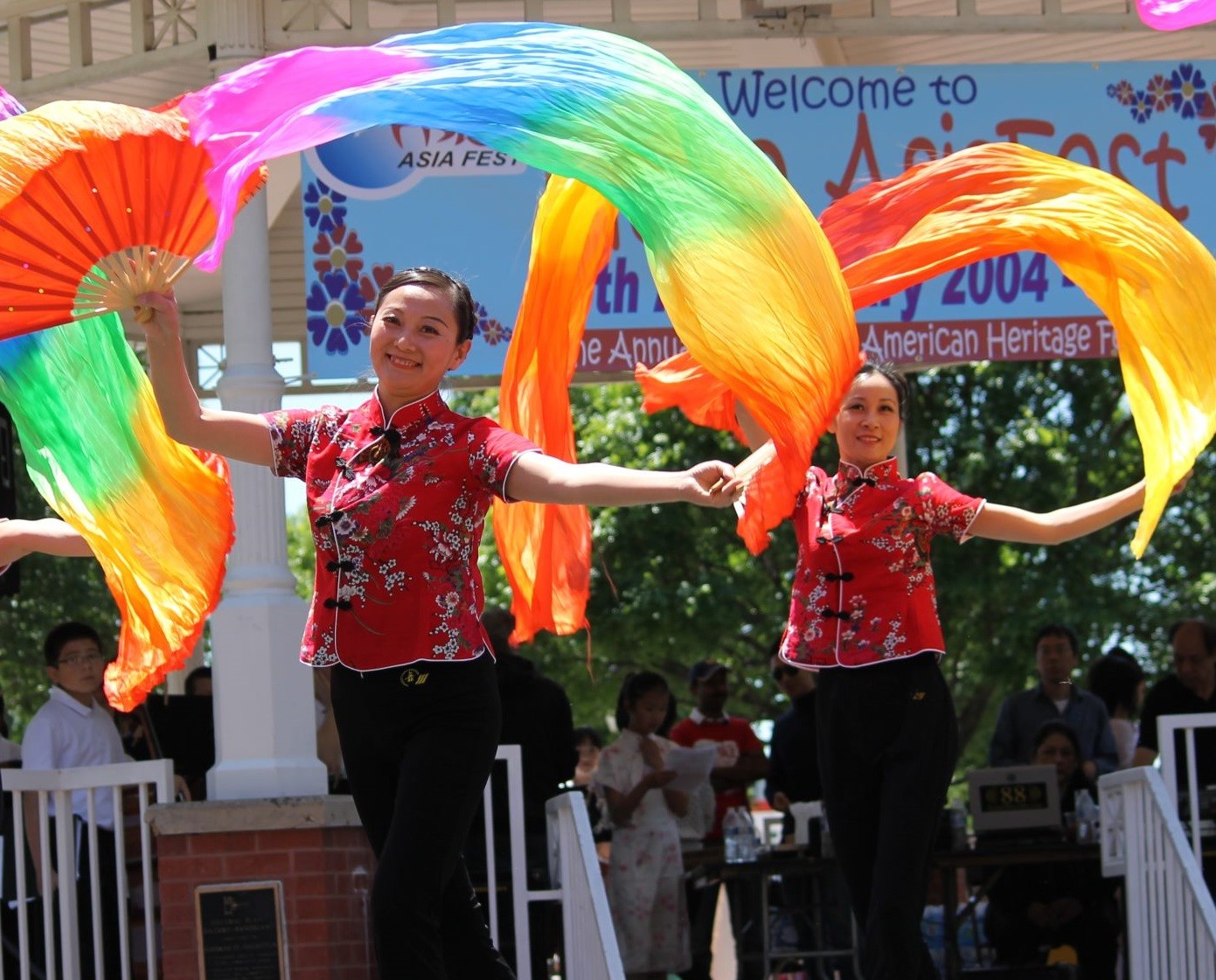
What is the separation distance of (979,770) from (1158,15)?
360 centimetres

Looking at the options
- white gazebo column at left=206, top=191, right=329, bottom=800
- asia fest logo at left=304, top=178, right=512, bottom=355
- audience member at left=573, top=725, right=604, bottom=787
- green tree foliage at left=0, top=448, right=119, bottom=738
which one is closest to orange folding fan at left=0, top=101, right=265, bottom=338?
white gazebo column at left=206, top=191, right=329, bottom=800

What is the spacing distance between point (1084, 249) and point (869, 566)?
1.03m

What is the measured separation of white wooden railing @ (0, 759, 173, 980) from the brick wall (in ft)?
0.30

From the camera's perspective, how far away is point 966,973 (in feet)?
24.8

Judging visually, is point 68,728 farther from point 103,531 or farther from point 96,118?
point 96,118

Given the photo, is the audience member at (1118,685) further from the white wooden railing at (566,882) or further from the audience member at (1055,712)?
the white wooden railing at (566,882)

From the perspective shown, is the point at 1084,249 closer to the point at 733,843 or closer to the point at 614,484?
the point at 614,484

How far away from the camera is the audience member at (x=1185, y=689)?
26.7 feet

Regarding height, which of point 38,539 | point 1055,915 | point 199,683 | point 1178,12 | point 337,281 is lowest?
point 1055,915

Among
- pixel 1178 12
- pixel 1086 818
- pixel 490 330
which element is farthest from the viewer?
pixel 1086 818

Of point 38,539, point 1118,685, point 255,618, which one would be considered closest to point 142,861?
point 255,618

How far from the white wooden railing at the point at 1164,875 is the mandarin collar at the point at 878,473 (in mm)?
1956

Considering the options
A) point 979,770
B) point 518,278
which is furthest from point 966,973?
point 518,278

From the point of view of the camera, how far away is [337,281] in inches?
296
